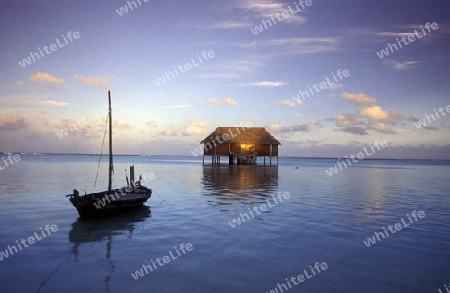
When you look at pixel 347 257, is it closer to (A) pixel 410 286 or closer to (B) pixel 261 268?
(A) pixel 410 286

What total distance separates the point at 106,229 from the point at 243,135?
153ft

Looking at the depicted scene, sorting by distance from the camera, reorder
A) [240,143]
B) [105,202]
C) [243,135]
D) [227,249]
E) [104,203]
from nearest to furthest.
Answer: [227,249] < [104,203] < [105,202] < [240,143] < [243,135]

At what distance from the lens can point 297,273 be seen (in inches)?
337

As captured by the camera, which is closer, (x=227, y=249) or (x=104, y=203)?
(x=227, y=249)

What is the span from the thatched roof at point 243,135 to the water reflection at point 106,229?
4190cm

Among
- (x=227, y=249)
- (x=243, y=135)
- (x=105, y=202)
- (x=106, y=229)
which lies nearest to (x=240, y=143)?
(x=243, y=135)

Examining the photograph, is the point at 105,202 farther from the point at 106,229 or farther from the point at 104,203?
the point at 106,229

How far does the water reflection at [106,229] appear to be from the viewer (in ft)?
35.7

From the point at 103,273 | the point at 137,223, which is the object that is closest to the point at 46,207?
the point at 137,223

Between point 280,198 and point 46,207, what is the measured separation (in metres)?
14.2

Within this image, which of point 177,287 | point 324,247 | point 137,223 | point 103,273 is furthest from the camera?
point 137,223

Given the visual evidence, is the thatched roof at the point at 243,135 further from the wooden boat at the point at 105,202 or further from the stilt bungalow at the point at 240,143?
the wooden boat at the point at 105,202

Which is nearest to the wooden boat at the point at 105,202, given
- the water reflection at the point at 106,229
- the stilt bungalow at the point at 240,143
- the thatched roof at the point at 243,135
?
the water reflection at the point at 106,229

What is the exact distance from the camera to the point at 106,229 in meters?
12.9
